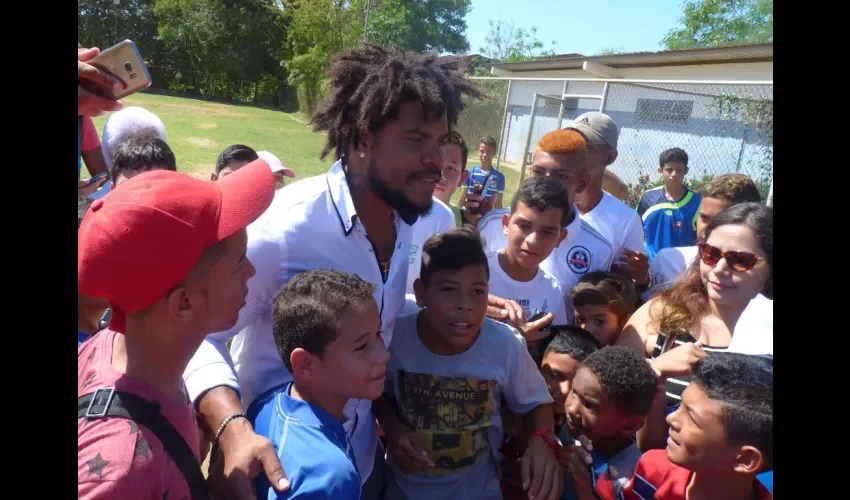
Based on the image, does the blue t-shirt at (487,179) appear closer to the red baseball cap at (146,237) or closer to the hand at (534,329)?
the hand at (534,329)

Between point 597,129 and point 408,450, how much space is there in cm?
267

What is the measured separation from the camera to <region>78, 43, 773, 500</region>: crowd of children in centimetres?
131

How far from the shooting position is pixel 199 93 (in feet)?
140

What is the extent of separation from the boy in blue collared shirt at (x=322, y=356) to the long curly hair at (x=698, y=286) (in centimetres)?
137

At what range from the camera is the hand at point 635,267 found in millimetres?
3297

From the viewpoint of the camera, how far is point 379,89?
7.24 feet

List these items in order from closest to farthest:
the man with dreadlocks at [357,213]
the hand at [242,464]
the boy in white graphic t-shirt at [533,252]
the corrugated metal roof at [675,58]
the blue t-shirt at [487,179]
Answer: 1. the hand at [242,464]
2. the man with dreadlocks at [357,213]
3. the boy in white graphic t-shirt at [533,252]
4. the blue t-shirt at [487,179]
5. the corrugated metal roof at [675,58]

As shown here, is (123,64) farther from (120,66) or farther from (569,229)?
(569,229)

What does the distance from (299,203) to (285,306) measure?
1.40 ft

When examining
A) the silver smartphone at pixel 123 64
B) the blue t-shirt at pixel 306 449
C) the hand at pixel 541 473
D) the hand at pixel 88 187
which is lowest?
the hand at pixel 541 473

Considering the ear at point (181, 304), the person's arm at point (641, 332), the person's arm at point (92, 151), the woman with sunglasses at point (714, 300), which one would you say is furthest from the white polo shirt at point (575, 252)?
the person's arm at point (92, 151)

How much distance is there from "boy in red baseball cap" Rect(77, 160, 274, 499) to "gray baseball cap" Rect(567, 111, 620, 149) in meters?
2.75
